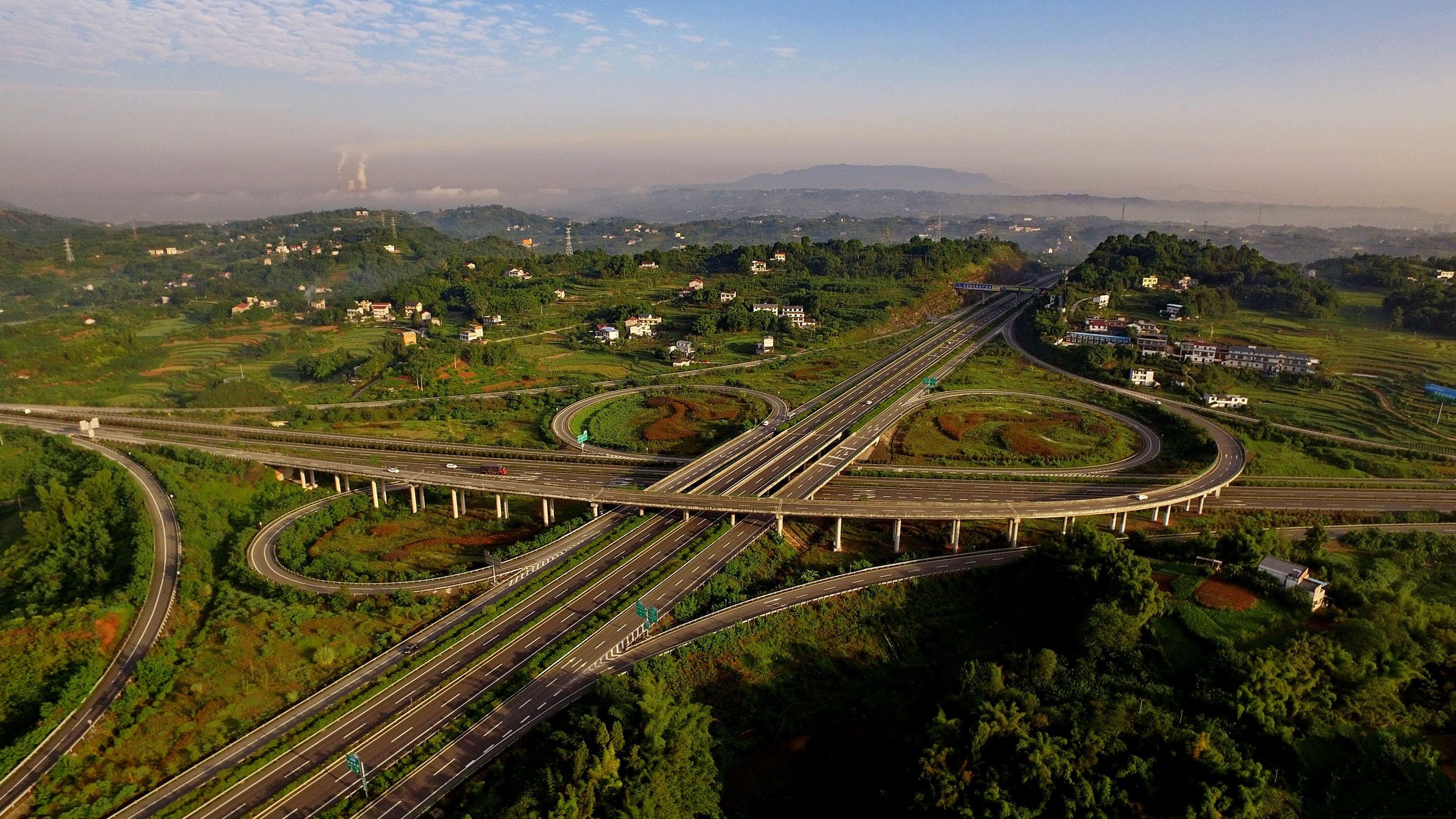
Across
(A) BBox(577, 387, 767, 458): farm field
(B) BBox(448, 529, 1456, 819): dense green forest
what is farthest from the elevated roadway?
(A) BBox(577, 387, 767, 458): farm field

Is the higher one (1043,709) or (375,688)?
(1043,709)

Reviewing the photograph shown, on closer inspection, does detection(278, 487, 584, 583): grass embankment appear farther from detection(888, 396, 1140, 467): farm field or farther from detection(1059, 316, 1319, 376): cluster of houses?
detection(1059, 316, 1319, 376): cluster of houses

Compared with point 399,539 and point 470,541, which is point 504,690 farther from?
point 399,539

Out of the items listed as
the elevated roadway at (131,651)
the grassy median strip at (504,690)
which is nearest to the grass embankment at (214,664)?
the elevated roadway at (131,651)

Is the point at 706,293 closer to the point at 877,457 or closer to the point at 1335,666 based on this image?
the point at 877,457

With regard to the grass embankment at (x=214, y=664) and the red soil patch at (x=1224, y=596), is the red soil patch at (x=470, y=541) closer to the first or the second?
the grass embankment at (x=214, y=664)

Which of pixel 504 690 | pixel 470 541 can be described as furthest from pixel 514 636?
pixel 470 541
